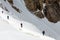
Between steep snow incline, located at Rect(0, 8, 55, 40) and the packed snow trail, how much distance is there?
12.2ft

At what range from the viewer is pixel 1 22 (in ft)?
141

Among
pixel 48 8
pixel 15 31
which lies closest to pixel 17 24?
pixel 15 31

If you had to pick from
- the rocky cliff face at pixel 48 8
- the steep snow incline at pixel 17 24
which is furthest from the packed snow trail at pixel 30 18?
the steep snow incline at pixel 17 24

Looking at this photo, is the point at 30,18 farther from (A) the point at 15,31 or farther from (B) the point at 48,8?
(A) the point at 15,31

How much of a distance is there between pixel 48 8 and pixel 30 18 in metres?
5.42

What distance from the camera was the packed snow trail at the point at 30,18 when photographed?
43031mm

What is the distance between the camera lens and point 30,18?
4791 centimetres

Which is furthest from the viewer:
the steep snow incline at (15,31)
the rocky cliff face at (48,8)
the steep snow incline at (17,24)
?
the rocky cliff face at (48,8)

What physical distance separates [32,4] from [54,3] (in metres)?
5.83

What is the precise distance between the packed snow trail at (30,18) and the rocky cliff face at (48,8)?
4.58ft

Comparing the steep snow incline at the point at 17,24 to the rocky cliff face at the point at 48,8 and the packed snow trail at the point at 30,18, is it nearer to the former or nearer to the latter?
the packed snow trail at the point at 30,18

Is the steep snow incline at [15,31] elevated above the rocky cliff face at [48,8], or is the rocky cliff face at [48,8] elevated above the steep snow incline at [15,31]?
the rocky cliff face at [48,8]

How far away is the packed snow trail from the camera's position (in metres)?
43.0

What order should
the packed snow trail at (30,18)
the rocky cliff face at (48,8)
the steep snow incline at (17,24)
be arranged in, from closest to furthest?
1. the steep snow incline at (17,24)
2. the packed snow trail at (30,18)
3. the rocky cliff face at (48,8)
